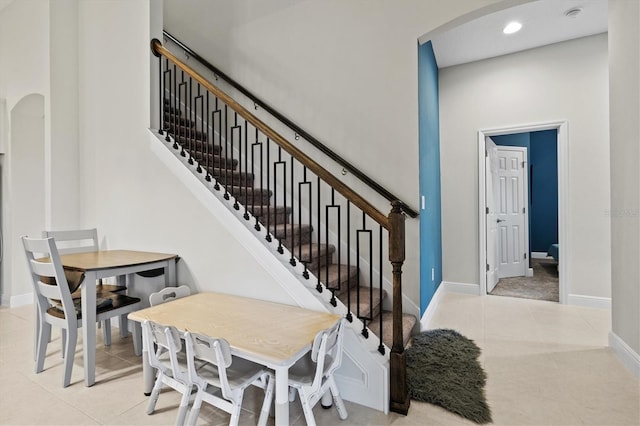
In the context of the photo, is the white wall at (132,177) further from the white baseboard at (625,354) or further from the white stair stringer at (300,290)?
the white baseboard at (625,354)

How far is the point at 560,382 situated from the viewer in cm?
210

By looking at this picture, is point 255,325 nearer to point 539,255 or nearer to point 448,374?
point 448,374

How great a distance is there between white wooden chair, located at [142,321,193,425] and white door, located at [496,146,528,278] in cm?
472

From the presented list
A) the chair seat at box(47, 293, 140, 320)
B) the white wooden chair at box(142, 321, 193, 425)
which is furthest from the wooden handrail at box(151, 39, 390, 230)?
the chair seat at box(47, 293, 140, 320)

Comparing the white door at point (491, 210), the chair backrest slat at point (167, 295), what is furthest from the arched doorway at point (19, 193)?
the white door at point (491, 210)

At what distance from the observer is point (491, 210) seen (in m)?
4.34

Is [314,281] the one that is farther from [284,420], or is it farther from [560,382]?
[560,382]

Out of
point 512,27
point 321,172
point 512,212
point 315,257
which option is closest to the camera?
point 321,172

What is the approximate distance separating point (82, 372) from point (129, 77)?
8.47 ft

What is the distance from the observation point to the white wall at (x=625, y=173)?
2.19m

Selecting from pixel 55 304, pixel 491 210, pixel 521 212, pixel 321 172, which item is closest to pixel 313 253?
pixel 321 172

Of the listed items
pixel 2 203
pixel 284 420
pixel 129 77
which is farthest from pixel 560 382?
pixel 2 203

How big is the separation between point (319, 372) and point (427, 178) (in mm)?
2271

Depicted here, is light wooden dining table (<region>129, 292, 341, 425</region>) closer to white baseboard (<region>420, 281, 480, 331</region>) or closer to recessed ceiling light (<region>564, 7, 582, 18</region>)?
white baseboard (<region>420, 281, 480, 331</region>)
